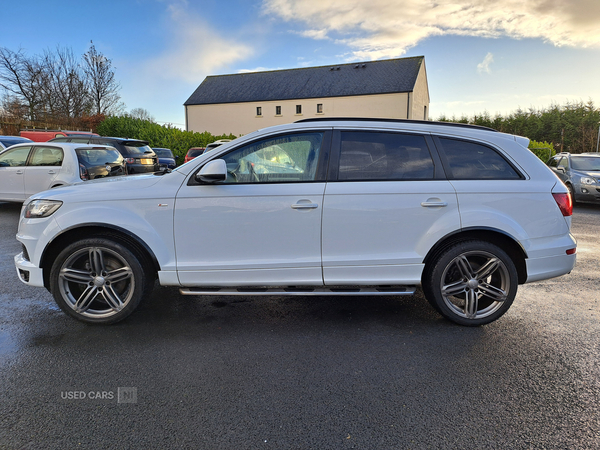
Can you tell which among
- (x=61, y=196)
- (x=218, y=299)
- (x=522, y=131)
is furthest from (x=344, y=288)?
(x=522, y=131)

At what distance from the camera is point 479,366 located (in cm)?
294

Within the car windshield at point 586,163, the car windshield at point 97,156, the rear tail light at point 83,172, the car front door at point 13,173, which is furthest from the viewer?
the car windshield at point 586,163

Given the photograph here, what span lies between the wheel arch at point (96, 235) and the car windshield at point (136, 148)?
9.82 meters

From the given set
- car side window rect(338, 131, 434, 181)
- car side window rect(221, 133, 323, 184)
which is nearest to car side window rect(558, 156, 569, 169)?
car side window rect(338, 131, 434, 181)

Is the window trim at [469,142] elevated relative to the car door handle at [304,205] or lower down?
elevated

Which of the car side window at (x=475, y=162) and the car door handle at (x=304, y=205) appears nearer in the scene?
the car door handle at (x=304, y=205)

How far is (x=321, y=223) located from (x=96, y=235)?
6.58 ft

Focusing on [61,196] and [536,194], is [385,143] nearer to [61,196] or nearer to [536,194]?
[536,194]

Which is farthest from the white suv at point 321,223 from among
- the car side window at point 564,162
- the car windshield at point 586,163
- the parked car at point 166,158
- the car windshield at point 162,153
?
the car windshield at point 162,153

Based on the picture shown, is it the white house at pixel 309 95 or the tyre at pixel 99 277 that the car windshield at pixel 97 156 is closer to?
the tyre at pixel 99 277

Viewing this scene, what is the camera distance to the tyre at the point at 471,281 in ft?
11.5

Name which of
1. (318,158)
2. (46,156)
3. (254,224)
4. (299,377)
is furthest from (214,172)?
(46,156)

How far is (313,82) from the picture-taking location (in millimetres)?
48062

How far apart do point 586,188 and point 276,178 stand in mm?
11594
